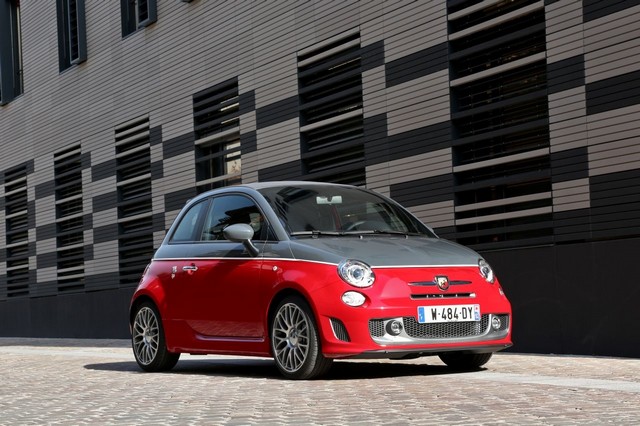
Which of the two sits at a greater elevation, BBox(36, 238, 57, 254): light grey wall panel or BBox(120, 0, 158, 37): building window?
BBox(120, 0, 158, 37): building window

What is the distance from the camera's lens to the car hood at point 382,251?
8.77 m

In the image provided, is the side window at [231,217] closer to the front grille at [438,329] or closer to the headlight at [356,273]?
the headlight at [356,273]

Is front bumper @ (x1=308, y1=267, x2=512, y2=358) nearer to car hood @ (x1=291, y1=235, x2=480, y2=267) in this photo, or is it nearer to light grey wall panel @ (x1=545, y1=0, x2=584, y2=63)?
car hood @ (x1=291, y1=235, x2=480, y2=267)

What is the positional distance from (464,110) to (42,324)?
15523 millimetres

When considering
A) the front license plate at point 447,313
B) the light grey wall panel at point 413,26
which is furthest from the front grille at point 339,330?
the light grey wall panel at point 413,26

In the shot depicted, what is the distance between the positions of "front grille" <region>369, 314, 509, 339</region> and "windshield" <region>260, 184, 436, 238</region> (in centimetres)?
115

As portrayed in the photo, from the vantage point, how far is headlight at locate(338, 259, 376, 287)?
859 cm

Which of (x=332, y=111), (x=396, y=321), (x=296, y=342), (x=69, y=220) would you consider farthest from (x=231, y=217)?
(x=69, y=220)

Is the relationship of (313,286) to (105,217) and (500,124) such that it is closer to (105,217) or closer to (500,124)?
(500,124)

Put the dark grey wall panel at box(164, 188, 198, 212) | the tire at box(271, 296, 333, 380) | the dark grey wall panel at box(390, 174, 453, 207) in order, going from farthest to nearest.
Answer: the dark grey wall panel at box(164, 188, 198, 212)
the dark grey wall panel at box(390, 174, 453, 207)
the tire at box(271, 296, 333, 380)

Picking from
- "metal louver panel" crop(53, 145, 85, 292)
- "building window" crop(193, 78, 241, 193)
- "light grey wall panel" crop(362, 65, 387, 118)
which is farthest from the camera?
"metal louver panel" crop(53, 145, 85, 292)

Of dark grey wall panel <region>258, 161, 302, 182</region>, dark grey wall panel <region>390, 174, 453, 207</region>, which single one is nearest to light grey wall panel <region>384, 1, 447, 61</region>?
dark grey wall panel <region>390, 174, 453, 207</region>

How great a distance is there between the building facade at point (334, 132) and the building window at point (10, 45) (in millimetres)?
51

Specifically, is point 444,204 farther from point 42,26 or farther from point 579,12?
point 42,26
